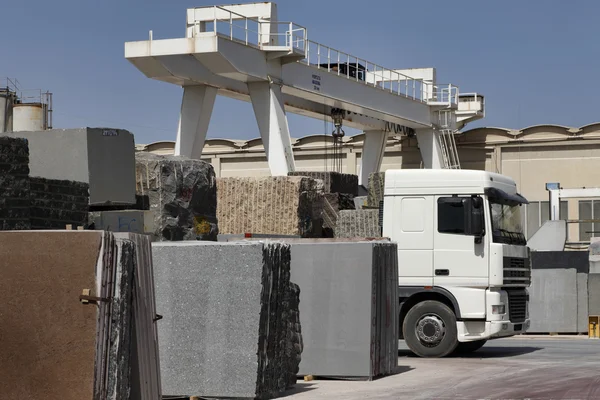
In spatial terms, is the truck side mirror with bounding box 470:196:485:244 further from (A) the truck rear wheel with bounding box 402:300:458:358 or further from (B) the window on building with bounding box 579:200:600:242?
(B) the window on building with bounding box 579:200:600:242

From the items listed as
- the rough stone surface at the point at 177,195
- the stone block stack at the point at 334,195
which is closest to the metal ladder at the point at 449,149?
the stone block stack at the point at 334,195

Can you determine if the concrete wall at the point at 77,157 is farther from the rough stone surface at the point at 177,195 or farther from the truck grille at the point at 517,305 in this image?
the truck grille at the point at 517,305

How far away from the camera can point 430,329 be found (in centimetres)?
1722

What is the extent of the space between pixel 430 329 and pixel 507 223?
2201mm

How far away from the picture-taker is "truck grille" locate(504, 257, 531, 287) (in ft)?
56.3

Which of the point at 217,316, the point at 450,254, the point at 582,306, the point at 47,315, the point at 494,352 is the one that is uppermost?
the point at 450,254

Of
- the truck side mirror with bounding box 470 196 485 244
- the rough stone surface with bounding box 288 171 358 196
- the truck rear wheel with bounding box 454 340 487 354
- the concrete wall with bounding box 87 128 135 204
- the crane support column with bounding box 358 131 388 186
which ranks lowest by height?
the truck rear wheel with bounding box 454 340 487 354

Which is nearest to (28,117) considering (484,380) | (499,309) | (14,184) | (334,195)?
(334,195)

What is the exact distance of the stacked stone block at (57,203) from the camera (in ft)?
35.6

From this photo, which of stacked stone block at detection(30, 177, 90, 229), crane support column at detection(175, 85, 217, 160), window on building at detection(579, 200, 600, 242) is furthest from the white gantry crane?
stacked stone block at detection(30, 177, 90, 229)

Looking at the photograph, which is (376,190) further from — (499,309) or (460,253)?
(499,309)

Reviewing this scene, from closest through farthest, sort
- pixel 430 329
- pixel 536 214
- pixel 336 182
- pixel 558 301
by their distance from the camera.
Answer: pixel 430 329 → pixel 336 182 → pixel 558 301 → pixel 536 214

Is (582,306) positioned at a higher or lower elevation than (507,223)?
lower

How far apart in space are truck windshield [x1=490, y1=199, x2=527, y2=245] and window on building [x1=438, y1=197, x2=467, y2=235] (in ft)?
1.82
